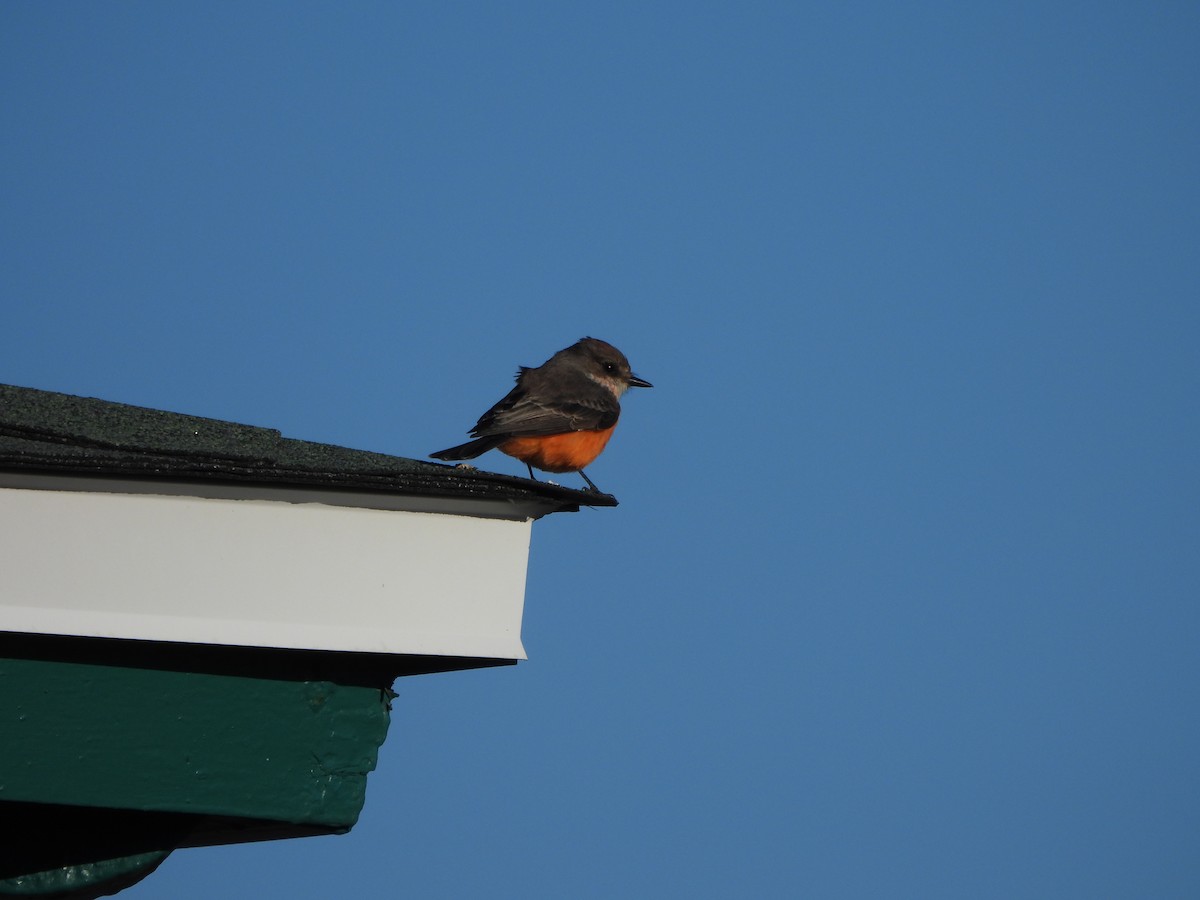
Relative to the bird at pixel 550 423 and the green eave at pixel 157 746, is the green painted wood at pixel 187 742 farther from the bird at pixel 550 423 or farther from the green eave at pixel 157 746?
the bird at pixel 550 423

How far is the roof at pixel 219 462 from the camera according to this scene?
3.17 metres

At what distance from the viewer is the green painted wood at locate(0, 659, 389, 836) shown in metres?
3.21

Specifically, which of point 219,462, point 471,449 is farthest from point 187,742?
point 471,449

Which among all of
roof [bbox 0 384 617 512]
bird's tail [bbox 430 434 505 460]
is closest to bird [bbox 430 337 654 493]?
bird's tail [bbox 430 434 505 460]

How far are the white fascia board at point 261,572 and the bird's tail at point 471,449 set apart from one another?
4354 mm

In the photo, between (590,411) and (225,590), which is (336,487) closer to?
(225,590)

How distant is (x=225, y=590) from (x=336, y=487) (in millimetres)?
360

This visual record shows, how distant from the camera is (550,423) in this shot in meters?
8.84

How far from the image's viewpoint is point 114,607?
3176 mm

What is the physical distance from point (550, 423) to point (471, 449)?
2.53 ft

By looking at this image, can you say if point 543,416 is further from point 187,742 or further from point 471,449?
point 187,742

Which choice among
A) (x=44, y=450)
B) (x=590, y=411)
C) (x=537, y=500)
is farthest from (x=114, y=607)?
(x=590, y=411)

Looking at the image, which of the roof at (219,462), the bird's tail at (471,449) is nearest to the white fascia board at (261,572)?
the roof at (219,462)

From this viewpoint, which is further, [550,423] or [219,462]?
[550,423]
